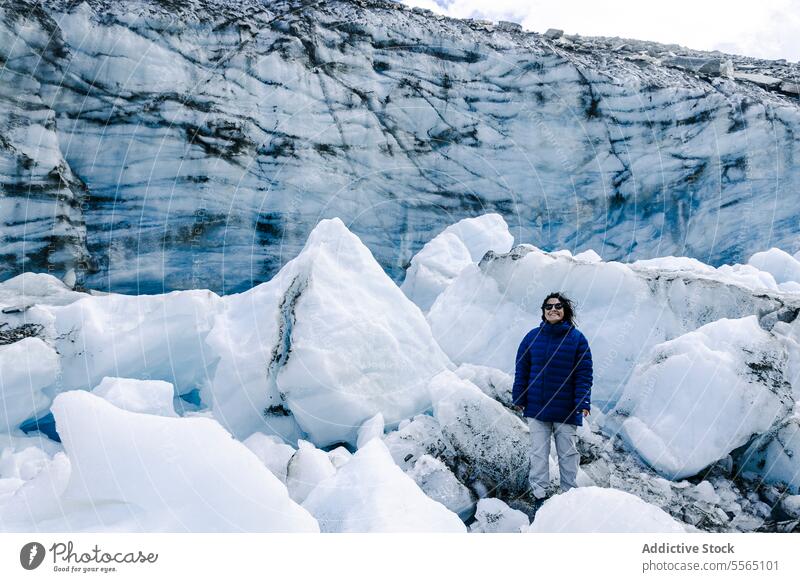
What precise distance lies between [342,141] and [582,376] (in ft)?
27.4

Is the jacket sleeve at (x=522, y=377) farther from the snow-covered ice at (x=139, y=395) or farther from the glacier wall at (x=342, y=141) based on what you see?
the glacier wall at (x=342, y=141)

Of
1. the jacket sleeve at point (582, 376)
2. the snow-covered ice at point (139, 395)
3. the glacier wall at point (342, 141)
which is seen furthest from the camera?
the glacier wall at point (342, 141)

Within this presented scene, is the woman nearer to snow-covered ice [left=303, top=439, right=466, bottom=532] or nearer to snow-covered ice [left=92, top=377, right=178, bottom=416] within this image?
snow-covered ice [left=303, top=439, right=466, bottom=532]

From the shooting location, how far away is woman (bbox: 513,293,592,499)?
3.24 metres

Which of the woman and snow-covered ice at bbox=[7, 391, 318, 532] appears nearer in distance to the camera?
snow-covered ice at bbox=[7, 391, 318, 532]

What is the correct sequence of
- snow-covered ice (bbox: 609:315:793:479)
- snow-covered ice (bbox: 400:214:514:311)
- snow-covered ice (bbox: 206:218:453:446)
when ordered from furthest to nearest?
snow-covered ice (bbox: 400:214:514:311), snow-covered ice (bbox: 206:218:453:446), snow-covered ice (bbox: 609:315:793:479)

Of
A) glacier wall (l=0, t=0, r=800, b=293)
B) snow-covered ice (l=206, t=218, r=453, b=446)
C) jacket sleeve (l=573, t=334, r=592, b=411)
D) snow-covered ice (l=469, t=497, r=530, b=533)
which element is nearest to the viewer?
snow-covered ice (l=469, t=497, r=530, b=533)

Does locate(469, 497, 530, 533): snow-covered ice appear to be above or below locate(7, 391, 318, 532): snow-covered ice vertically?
below

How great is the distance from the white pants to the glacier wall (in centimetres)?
766

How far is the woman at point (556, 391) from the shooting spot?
3.24 m

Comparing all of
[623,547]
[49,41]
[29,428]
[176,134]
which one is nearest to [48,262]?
[176,134]

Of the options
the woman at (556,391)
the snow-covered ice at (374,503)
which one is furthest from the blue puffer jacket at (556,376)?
the snow-covered ice at (374,503)

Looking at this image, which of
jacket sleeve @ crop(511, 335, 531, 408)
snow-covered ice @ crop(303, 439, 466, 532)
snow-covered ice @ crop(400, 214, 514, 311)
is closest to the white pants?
jacket sleeve @ crop(511, 335, 531, 408)

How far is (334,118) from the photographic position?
409 inches
